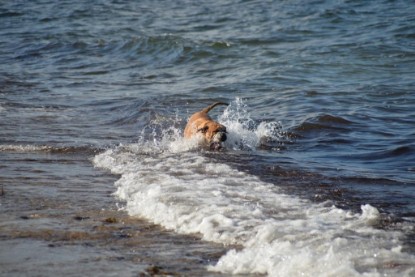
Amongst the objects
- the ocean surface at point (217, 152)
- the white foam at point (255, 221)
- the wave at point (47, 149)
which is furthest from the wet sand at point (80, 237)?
the wave at point (47, 149)

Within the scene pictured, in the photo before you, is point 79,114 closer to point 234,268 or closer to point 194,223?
point 194,223

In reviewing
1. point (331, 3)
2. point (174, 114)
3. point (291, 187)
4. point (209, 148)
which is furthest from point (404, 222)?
point (331, 3)

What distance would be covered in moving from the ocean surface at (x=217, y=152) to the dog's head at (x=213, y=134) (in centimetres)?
12

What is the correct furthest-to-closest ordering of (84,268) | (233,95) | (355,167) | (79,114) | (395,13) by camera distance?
(395,13) < (233,95) < (79,114) < (355,167) < (84,268)

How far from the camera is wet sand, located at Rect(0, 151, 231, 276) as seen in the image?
4352 millimetres

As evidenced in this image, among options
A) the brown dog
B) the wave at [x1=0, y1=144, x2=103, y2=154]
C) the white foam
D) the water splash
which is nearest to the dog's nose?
the brown dog

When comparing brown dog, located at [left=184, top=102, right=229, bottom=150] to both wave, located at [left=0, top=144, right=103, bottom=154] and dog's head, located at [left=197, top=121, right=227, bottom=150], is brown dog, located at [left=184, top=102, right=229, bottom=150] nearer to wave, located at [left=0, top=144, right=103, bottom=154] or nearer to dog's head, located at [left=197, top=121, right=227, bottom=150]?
dog's head, located at [left=197, top=121, right=227, bottom=150]

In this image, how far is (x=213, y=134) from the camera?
8133mm

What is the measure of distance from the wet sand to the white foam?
151mm

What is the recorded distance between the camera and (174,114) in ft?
35.9

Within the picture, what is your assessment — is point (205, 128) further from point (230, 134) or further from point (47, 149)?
point (47, 149)

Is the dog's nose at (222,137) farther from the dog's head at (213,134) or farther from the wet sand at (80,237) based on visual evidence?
the wet sand at (80,237)

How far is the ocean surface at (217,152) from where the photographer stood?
4.64 meters

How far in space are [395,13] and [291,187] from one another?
14005mm
